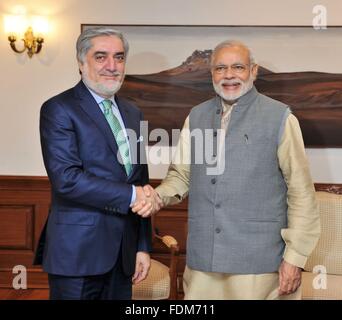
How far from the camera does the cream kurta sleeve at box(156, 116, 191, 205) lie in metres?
1.86

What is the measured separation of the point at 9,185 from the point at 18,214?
195 millimetres

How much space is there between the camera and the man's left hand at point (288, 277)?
165cm

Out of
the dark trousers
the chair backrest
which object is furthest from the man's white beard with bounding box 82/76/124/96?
the chair backrest

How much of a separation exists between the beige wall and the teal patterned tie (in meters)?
1.37

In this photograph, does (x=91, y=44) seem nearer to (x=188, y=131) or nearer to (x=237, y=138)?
(x=188, y=131)

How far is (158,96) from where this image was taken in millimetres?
3004

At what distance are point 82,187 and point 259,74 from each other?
170 centimetres

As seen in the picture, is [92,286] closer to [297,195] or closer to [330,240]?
[297,195]

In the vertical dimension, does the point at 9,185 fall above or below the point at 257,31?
below

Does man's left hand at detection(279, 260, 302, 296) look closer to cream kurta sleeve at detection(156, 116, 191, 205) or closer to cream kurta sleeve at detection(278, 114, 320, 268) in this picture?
cream kurta sleeve at detection(278, 114, 320, 268)

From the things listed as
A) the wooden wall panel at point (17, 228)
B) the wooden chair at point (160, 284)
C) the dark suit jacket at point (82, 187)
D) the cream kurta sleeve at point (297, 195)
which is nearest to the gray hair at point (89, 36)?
the dark suit jacket at point (82, 187)

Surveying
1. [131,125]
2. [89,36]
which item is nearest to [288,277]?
[131,125]
